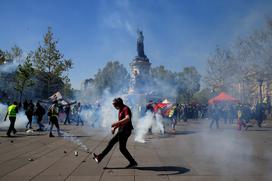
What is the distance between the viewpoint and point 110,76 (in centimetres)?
9612

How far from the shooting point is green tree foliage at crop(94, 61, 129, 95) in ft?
310

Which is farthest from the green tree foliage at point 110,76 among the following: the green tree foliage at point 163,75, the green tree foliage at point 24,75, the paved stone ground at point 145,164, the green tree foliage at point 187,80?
the paved stone ground at point 145,164

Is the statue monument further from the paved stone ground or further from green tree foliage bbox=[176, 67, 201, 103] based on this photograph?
the paved stone ground

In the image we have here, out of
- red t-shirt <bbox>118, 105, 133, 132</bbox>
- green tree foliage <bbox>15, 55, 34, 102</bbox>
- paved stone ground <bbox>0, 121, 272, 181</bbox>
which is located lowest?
paved stone ground <bbox>0, 121, 272, 181</bbox>

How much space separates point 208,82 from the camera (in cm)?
4428

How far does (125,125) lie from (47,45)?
106ft

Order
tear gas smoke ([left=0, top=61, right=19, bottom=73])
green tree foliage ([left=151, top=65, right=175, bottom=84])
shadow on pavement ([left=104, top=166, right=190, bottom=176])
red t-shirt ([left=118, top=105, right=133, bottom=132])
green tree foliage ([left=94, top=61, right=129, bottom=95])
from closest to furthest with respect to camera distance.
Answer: shadow on pavement ([left=104, top=166, right=190, bottom=176]) < red t-shirt ([left=118, top=105, right=133, bottom=132]) < tear gas smoke ([left=0, top=61, right=19, bottom=73]) < green tree foliage ([left=151, top=65, right=175, bottom=84]) < green tree foliage ([left=94, top=61, right=129, bottom=95])

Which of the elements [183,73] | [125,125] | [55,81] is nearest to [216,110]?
[125,125]

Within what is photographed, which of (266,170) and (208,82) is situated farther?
(208,82)

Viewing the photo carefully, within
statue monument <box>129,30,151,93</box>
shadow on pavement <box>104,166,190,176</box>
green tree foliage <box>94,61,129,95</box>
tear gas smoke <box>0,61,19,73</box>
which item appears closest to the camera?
shadow on pavement <box>104,166,190,176</box>

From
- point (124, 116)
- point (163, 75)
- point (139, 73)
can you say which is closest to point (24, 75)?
point (139, 73)

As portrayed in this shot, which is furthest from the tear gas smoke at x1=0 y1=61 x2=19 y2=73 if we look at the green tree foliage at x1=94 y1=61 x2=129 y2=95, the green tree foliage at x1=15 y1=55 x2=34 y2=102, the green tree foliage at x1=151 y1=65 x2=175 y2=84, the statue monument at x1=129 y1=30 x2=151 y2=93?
the green tree foliage at x1=94 y1=61 x2=129 y2=95

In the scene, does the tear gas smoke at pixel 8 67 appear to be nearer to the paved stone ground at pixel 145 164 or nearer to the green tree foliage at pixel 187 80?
the paved stone ground at pixel 145 164

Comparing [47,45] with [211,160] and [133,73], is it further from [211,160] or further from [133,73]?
[211,160]
